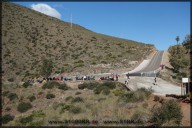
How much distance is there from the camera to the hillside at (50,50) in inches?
2756

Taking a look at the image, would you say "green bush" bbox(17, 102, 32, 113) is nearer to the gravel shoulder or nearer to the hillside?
the gravel shoulder

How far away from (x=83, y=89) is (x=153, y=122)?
72.3 feet

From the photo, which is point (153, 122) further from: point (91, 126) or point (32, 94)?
point (32, 94)

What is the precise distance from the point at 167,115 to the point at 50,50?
7104cm

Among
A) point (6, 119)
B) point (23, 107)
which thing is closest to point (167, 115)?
point (6, 119)

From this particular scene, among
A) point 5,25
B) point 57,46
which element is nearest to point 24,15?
point 5,25

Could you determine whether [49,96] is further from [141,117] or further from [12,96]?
[141,117]

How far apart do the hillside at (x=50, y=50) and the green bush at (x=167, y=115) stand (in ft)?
145

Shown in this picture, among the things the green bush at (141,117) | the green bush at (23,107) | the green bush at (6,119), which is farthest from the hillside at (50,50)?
the green bush at (141,117)

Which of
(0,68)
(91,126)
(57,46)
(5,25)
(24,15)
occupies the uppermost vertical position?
(24,15)

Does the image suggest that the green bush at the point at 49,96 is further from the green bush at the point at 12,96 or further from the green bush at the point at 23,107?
the green bush at the point at 12,96

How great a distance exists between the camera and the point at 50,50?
289 feet

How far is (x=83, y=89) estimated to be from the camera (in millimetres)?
41812

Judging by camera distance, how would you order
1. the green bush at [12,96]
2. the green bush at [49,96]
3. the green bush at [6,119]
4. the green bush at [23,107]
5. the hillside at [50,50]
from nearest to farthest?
the green bush at [6,119], the green bush at [23,107], the green bush at [49,96], the green bush at [12,96], the hillside at [50,50]
